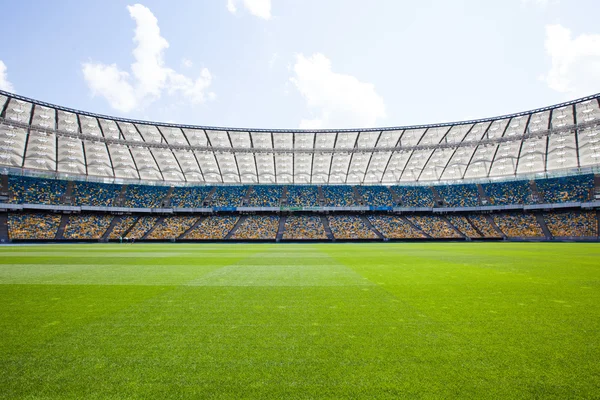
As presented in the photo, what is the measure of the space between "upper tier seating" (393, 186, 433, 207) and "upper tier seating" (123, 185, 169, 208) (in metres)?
42.2

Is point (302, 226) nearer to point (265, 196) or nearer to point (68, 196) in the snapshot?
point (265, 196)

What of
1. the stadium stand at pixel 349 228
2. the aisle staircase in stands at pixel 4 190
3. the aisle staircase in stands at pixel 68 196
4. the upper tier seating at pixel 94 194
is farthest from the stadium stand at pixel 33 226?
the stadium stand at pixel 349 228

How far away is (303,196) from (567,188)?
1624 inches

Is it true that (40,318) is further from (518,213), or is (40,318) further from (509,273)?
(518,213)

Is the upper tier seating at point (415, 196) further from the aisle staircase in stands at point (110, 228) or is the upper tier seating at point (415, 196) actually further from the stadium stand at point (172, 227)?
the aisle staircase in stands at point (110, 228)

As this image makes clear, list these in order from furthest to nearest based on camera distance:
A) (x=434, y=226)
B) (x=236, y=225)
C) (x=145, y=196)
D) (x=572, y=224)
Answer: (x=145, y=196), (x=236, y=225), (x=434, y=226), (x=572, y=224)

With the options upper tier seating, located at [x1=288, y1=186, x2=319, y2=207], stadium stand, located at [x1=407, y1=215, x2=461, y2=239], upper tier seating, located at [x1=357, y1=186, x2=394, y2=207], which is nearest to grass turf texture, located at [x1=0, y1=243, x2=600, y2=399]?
stadium stand, located at [x1=407, y1=215, x2=461, y2=239]

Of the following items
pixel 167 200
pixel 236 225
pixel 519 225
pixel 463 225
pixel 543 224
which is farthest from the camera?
pixel 167 200

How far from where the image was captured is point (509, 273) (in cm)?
1061

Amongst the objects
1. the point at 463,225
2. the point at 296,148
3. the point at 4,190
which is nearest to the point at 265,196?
the point at 296,148

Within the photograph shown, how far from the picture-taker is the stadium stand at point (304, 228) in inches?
1777

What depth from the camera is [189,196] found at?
52812 mm

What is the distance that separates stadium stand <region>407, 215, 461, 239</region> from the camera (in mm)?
44688

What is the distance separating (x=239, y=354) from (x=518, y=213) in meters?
57.1
